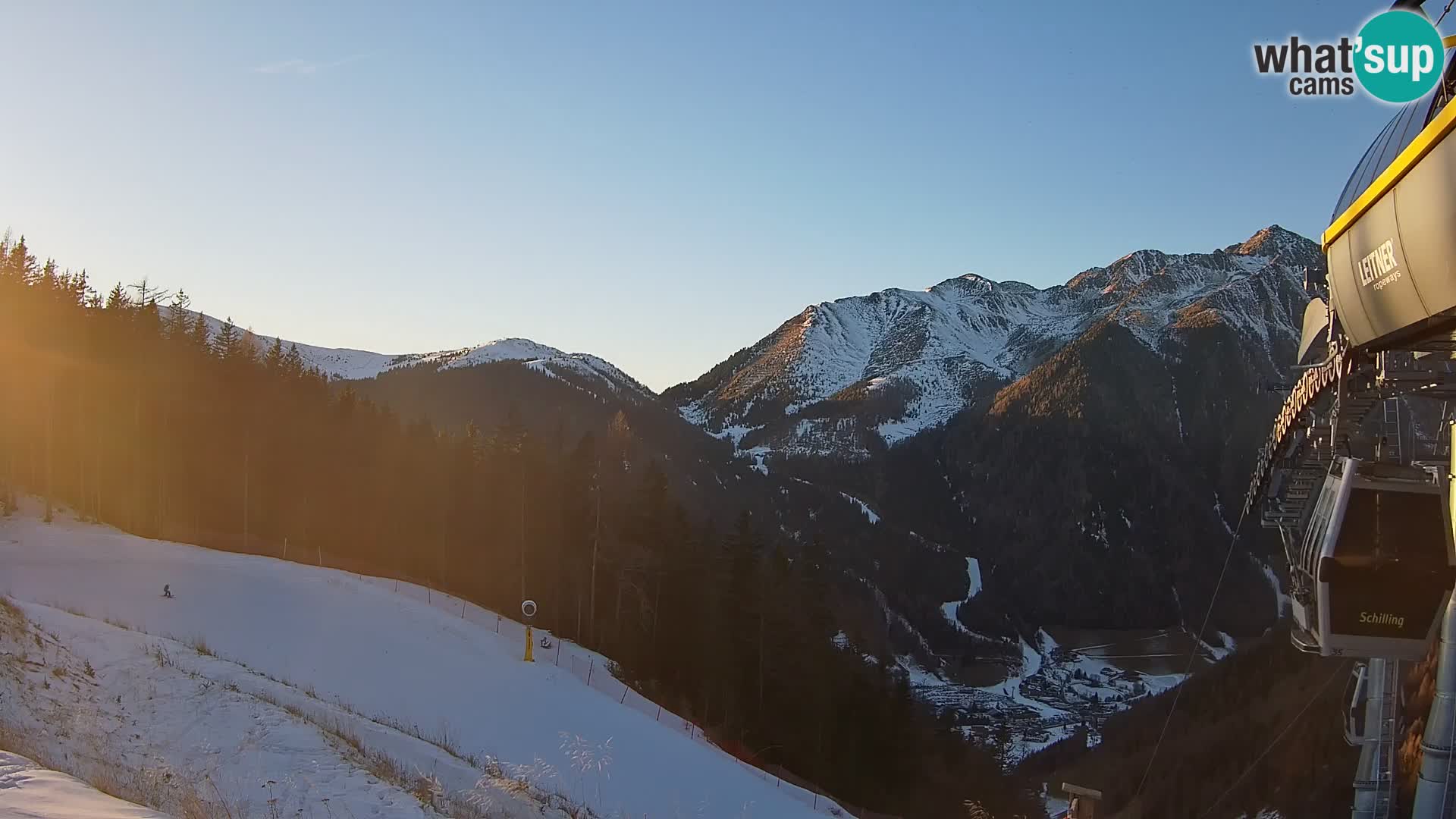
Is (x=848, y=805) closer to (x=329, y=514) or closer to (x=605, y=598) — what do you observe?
(x=605, y=598)

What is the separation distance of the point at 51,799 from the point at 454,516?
143ft

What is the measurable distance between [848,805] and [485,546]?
949 inches

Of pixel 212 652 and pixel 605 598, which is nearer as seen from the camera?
pixel 212 652

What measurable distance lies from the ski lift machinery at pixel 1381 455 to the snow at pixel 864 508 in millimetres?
143312

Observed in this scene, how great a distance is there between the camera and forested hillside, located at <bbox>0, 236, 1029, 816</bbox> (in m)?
39.9

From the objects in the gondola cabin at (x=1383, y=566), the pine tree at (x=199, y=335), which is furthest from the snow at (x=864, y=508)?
the gondola cabin at (x=1383, y=566)

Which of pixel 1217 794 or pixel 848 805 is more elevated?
pixel 1217 794

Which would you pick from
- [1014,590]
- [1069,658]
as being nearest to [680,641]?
[1069,658]

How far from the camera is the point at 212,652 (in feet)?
56.1

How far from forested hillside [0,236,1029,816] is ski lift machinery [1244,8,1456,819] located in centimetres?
2359

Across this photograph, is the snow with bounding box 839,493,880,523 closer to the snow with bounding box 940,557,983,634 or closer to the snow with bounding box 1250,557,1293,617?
the snow with bounding box 940,557,983,634

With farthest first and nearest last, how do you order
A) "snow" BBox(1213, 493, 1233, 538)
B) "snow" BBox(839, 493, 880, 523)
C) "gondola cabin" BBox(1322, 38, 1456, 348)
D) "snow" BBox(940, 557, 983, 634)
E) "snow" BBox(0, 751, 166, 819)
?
"snow" BBox(1213, 493, 1233, 538) → "snow" BBox(839, 493, 880, 523) → "snow" BBox(940, 557, 983, 634) → "snow" BBox(0, 751, 166, 819) → "gondola cabin" BBox(1322, 38, 1456, 348)

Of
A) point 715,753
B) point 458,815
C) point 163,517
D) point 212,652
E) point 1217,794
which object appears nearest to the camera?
point 458,815

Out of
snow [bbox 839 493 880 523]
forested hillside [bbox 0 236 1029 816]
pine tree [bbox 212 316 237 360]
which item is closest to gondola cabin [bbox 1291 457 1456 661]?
forested hillside [bbox 0 236 1029 816]
